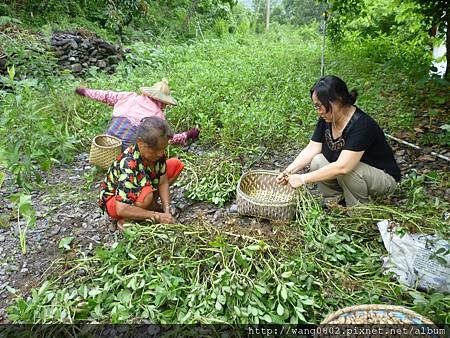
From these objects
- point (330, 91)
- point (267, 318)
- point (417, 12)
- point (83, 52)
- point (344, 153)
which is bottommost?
point (267, 318)

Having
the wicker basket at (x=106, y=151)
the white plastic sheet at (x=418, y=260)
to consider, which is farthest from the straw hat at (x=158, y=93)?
the white plastic sheet at (x=418, y=260)

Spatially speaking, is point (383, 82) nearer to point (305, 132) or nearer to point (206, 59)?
point (305, 132)

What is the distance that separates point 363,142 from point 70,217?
2.19 m

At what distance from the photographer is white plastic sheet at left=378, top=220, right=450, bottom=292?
204 centimetres

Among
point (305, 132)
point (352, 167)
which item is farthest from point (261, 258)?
point (305, 132)

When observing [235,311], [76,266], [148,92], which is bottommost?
[76,266]

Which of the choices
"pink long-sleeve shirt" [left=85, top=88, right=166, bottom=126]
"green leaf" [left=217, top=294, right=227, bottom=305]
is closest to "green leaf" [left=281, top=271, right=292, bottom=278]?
"green leaf" [left=217, top=294, right=227, bottom=305]

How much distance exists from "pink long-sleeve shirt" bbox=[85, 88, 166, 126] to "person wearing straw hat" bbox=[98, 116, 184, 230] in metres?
0.81

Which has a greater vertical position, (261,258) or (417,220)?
(417,220)

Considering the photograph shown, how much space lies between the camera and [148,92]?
3496mm

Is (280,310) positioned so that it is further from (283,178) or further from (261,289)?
(283,178)

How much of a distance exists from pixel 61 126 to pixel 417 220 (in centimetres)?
322

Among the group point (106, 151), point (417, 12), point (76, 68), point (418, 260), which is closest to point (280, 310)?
point (418, 260)

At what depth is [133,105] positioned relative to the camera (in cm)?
344
